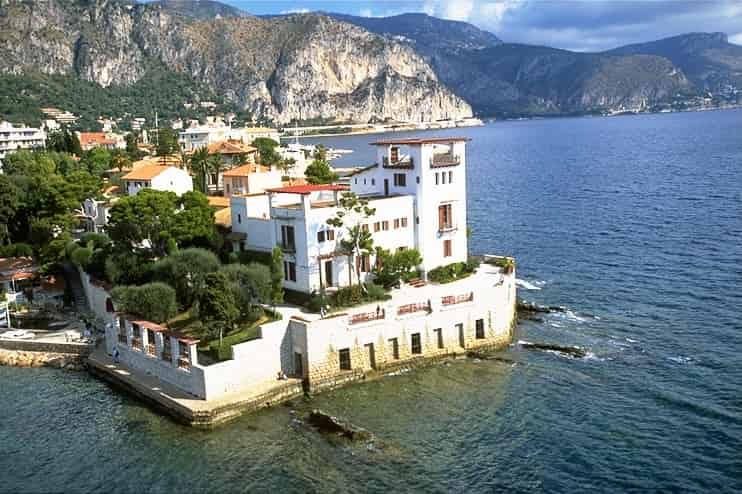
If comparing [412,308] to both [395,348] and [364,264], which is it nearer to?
[395,348]

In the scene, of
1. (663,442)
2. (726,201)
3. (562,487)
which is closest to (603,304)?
(663,442)

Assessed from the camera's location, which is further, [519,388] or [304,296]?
[304,296]

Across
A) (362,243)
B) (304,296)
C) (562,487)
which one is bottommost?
(562,487)

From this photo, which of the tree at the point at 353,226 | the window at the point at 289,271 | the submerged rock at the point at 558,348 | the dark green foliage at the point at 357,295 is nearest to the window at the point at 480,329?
the submerged rock at the point at 558,348

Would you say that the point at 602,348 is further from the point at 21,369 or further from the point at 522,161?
the point at 522,161

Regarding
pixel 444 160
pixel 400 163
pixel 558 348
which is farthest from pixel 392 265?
pixel 558 348
